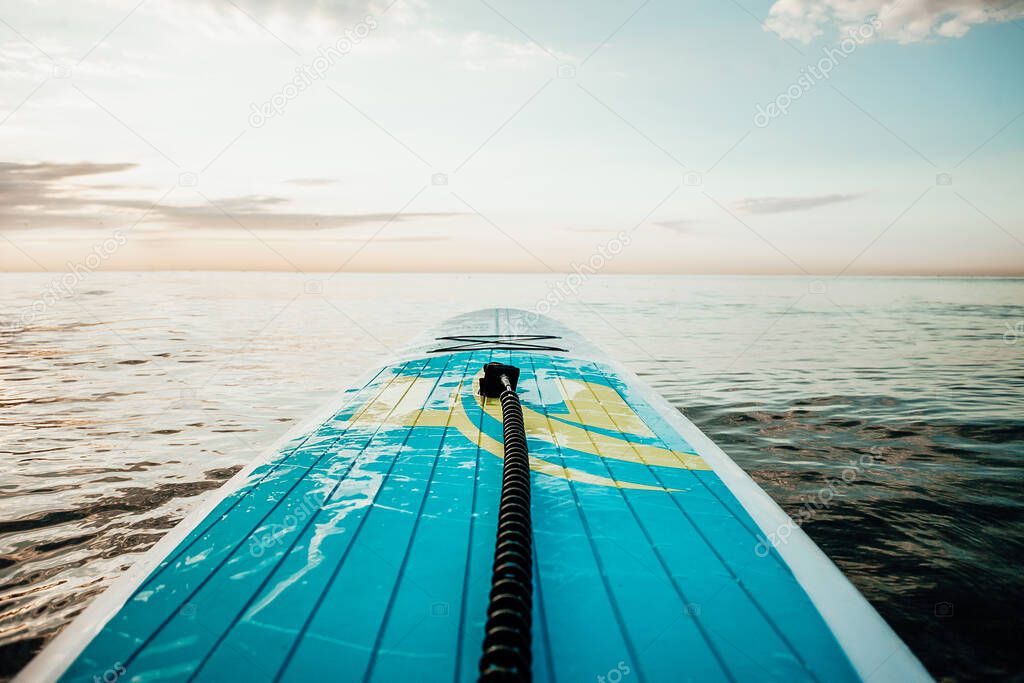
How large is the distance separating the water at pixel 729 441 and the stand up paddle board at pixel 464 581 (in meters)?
0.94

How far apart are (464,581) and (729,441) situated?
145 inches

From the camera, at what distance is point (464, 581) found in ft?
5.45

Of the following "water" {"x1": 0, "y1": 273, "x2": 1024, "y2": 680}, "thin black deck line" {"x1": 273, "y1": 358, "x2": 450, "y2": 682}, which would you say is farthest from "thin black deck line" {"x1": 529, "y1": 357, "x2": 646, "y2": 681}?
"water" {"x1": 0, "y1": 273, "x2": 1024, "y2": 680}

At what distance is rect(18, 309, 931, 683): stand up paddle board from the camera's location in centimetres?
135

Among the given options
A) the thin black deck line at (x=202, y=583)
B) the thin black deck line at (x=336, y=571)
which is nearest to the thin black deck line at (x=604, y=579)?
the thin black deck line at (x=336, y=571)

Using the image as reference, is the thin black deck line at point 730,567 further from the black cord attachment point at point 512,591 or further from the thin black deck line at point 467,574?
the thin black deck line at point 467,574

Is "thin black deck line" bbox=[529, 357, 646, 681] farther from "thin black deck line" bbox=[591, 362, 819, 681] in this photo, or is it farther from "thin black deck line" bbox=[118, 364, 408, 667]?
"thin black deck line" bbox=[118, 364, 408, 667]

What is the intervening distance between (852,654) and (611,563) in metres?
0.67

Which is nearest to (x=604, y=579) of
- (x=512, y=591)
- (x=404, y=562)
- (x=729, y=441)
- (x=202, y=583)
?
(x=512, y=591)

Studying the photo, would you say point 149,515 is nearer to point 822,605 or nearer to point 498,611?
point 498,611

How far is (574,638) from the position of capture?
1431 millimetres

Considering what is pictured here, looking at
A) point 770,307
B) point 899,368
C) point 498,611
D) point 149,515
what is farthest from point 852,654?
point 770,307

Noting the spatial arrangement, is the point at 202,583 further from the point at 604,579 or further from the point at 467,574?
the point at 604,579

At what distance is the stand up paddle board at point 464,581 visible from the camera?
135 centimetres
